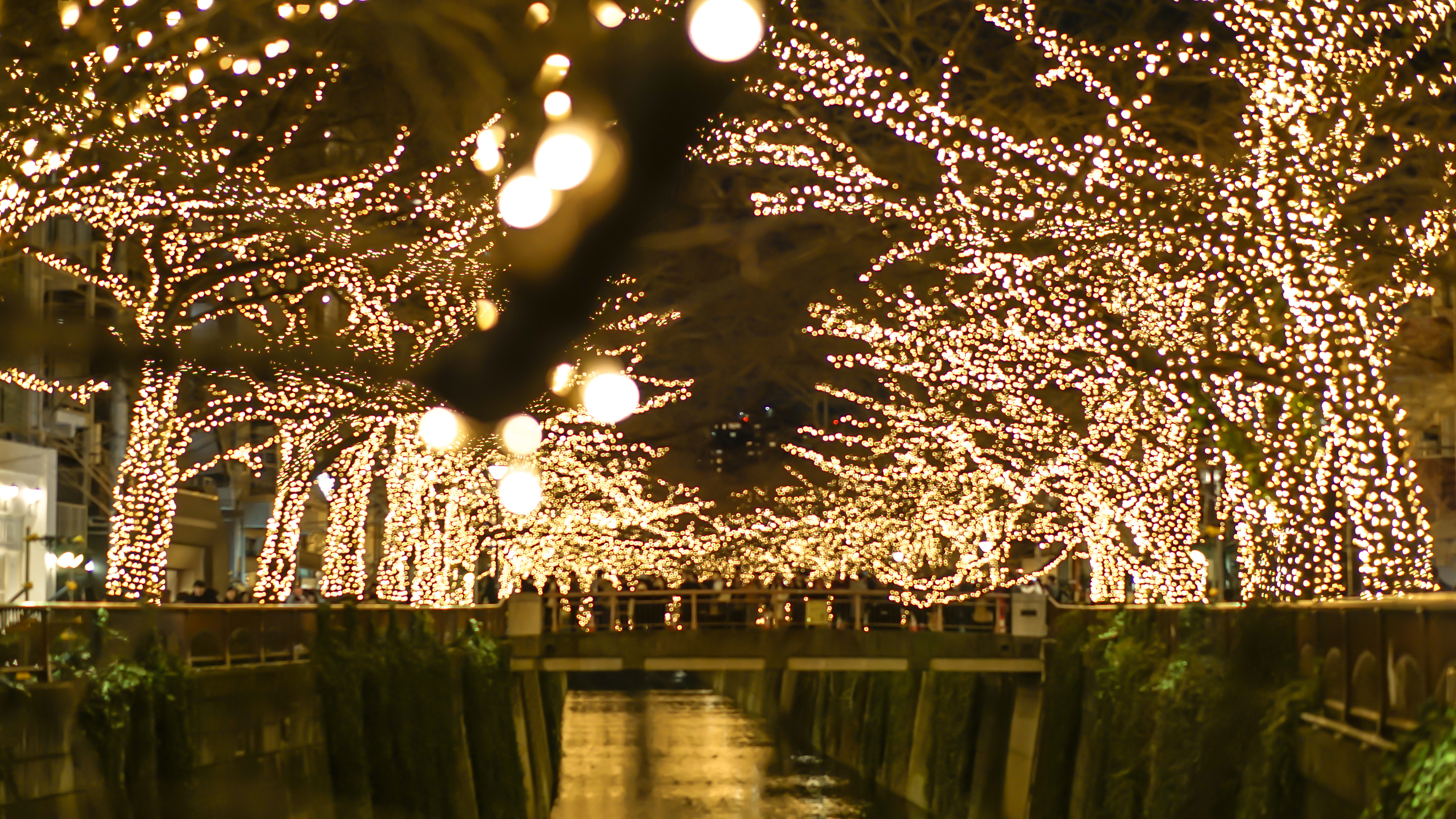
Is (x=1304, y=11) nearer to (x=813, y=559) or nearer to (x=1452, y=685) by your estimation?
(x=1452, y=685)

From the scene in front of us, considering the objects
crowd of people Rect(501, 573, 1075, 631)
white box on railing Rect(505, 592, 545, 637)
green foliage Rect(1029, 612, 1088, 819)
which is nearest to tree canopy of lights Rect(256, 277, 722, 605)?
white box on railing Rect(505, 592, 545, 637)

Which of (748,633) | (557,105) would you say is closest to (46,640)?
(557,105)

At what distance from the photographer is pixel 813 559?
64.5 metres

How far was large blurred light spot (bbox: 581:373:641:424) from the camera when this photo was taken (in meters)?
10.2

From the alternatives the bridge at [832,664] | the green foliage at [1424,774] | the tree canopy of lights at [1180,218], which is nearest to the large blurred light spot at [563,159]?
the green foliage at [1424,774]

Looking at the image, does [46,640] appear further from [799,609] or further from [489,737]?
[799,609]

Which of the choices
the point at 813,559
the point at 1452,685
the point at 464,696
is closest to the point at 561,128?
the point at 1452,685

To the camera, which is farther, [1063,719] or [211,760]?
[1063,719]

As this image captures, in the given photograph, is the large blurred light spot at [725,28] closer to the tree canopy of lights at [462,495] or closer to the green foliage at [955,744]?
the tree canopy of lights at [462,495]

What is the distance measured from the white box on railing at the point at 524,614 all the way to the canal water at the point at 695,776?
404cm

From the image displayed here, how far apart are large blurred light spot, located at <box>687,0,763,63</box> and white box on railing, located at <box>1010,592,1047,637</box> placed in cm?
3026

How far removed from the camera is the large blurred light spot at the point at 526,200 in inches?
150

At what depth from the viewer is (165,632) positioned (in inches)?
683

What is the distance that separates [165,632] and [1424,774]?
12.0 metres
